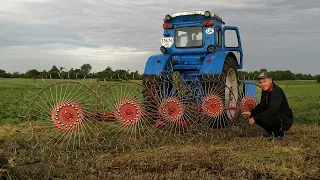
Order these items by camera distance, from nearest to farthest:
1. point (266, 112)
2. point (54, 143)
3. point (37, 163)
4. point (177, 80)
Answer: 1. point (37, 163)
2. point (54, 143)
3. point (266, 112)
4. point (177, 80)

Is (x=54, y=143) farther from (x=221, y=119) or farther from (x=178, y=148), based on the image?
(x=221, y=119)

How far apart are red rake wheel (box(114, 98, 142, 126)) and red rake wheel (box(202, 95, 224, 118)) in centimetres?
135

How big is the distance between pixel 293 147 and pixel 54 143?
140 inches

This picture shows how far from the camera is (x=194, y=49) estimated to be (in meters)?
8.77

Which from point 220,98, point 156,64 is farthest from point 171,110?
point 156,64

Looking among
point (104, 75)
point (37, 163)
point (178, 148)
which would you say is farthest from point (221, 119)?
point (37, 163)

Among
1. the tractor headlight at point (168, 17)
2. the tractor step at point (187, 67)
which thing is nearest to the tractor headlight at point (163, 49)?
the tractor step at point (187, 67)

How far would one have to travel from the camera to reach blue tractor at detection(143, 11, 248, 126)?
8323 millimetres

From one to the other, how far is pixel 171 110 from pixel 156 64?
222 centimetres

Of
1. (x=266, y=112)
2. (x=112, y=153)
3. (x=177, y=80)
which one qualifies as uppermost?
(x=177, y=80)

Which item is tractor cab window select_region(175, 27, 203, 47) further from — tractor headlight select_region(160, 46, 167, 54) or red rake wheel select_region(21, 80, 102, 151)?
red rake wheel select_region(21, 80, 102, 151)

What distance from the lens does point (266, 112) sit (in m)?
6.50

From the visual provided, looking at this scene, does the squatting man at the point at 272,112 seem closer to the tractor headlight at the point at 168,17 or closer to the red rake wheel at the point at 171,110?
the red rake wheel at the point at 171,110

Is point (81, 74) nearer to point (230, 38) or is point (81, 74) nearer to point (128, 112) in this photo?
point (128, 112)
